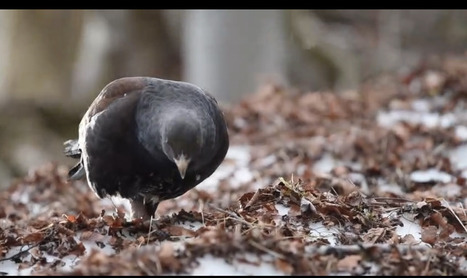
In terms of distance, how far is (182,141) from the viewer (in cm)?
518

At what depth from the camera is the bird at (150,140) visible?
17.3 ft

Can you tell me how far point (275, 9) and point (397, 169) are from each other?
758 cm

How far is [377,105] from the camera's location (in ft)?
38.6

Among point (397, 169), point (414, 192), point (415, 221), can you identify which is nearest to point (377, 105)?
point (397, 169)

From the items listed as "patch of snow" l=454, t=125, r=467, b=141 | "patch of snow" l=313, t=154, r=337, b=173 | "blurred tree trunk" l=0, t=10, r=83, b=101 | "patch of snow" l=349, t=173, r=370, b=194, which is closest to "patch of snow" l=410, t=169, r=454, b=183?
"patch of snow" l=349, t=173, r=370, b=194

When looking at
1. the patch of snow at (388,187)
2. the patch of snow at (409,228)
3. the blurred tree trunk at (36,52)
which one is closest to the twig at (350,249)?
the patch of snow at (409,228)

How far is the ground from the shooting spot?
15.0 ft

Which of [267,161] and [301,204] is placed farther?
→ [267,161]

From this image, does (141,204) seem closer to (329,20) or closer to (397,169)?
(397,169)

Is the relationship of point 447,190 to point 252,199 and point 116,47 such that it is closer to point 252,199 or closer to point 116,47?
point 252,199

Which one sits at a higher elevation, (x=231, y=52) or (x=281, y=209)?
(x=281, y=209)

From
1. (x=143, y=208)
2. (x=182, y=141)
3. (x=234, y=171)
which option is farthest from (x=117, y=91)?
(x=234, y=171)

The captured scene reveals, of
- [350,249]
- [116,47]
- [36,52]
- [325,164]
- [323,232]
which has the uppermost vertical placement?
[350,249]

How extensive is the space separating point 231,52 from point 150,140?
9.41 meters
